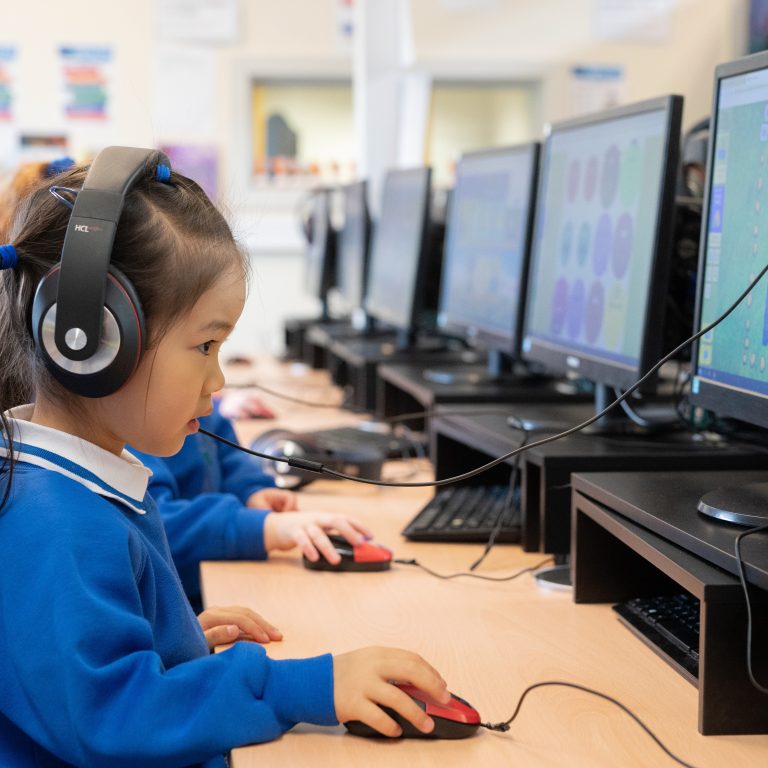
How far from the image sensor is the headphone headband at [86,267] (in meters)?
0.84

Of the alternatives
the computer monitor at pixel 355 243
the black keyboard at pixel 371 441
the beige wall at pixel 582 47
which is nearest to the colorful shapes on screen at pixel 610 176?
the black keyboard at pixel 371 441

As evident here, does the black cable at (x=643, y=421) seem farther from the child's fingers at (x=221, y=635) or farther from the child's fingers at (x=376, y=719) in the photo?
the child's fingers at (x=376, y=719)

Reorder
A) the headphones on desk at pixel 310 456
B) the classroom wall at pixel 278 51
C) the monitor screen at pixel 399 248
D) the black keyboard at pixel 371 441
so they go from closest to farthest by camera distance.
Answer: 1. the headphones on desk at pixel 310 456
2. the black keyboard at pixel 371 441
3. the monitor screen at pixel 399 248
4. the classroom wall at pixel 278 51

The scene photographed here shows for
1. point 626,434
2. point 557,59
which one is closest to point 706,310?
point 626,434

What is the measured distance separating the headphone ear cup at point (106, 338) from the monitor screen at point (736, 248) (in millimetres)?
580

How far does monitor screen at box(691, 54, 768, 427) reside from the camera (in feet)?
3.59

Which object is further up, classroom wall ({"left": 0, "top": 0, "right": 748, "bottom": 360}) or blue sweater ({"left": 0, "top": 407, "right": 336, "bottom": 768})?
classroom wall ({"left": 0, "top": 0, "right": 748, "bottom": 360})

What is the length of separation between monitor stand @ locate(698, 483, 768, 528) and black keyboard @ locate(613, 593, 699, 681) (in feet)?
0.40

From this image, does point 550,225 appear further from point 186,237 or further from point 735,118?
point 186,237

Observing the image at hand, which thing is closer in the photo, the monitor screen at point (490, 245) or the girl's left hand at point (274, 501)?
the girl's left hand at point (274, 501)

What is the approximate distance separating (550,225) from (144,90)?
12.3 feet

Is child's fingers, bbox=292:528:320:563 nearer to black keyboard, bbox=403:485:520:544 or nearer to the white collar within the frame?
black keyboard, bbox=403:485:520:544

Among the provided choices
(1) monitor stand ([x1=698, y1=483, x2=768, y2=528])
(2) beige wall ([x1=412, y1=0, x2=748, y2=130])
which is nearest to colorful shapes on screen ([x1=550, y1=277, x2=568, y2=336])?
(1) monitor stand ([x1=698, y1=483, x2=768, y2=528])

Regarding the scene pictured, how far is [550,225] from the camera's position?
70.6 inches
